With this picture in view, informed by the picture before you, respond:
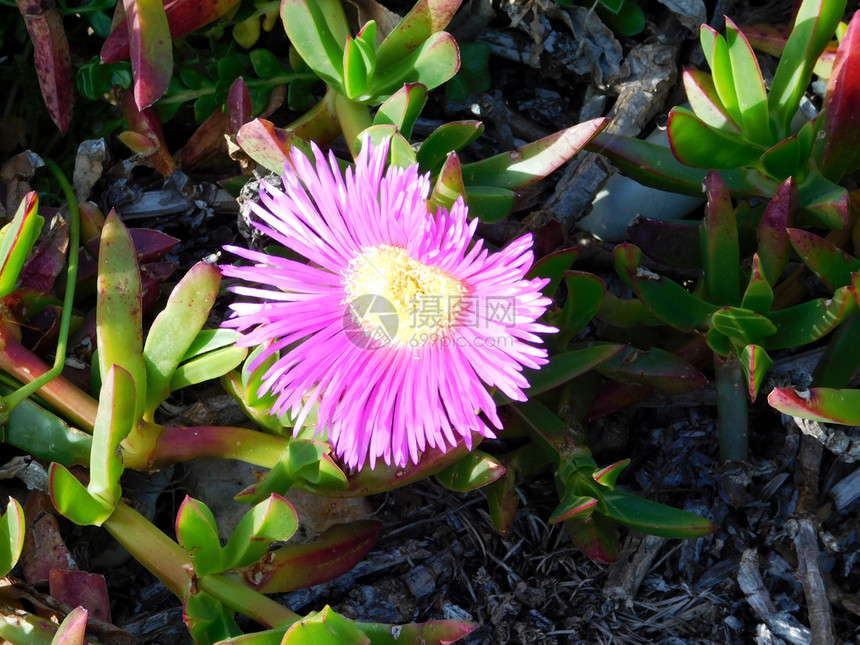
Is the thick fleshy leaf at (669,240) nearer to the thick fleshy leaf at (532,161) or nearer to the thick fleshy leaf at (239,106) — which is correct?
the thick fleshy leaf at (532,161)

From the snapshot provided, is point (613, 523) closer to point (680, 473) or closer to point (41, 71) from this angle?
point (680, 473)

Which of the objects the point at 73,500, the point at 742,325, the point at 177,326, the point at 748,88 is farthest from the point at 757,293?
the point at 73,500

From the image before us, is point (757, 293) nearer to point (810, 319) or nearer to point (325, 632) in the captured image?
point (810, 319)

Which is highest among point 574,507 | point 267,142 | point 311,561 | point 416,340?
point 267,142

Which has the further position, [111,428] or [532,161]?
[532,161]

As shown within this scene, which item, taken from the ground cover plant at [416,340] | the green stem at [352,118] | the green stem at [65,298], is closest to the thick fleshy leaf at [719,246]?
the ground cover plant at [416,340]

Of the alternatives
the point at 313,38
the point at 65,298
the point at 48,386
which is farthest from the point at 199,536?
the point at 313,38

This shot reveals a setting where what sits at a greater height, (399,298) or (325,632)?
(399,298)

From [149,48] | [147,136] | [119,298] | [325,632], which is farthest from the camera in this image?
[147,136]

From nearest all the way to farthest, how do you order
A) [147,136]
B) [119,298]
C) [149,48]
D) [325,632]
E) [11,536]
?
[325,632]
[11,536]
[119,298]
[149,48]
[147,136]
